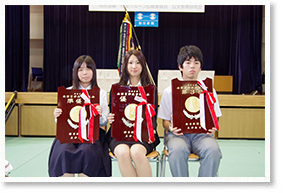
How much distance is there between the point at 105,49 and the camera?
24.9 ft

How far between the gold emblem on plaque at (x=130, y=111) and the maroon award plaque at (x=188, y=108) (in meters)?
0.28

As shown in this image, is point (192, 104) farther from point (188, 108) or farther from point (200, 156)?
point (200, 156)

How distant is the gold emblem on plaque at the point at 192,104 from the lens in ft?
5.81

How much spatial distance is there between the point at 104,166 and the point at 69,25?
6.58m

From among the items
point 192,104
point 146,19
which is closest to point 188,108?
point 192,104

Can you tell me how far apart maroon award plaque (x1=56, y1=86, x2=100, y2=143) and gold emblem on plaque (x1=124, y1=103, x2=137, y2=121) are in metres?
0.22

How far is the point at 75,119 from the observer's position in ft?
5.70

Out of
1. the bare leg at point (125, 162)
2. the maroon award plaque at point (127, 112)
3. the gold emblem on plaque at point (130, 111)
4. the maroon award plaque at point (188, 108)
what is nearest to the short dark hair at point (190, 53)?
the maroon award plaque at point (188, 108)

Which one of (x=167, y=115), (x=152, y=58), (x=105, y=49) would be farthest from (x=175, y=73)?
(x=167, y=115)

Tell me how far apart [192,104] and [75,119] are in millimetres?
802

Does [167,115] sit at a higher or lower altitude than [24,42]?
lower
